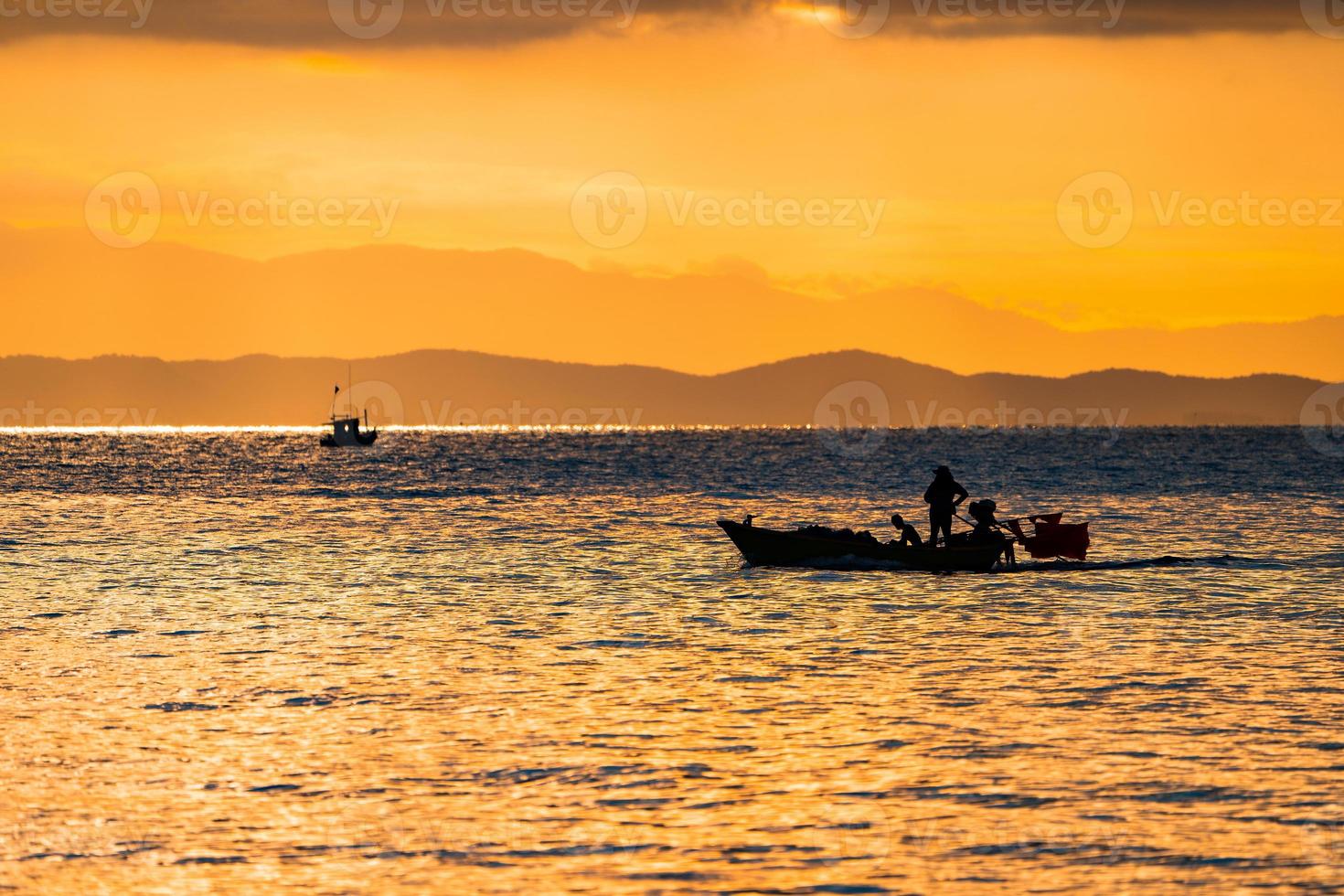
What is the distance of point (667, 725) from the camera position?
1775cm

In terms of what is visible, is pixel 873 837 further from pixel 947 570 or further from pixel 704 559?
pixel 704 559

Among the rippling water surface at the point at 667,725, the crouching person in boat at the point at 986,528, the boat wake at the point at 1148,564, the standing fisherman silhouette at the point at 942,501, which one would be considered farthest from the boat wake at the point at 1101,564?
the crouching person in boat at the point at 986,528

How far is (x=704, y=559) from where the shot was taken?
4212cm

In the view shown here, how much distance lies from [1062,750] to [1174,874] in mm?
4304

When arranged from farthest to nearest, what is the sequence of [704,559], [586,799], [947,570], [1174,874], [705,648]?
[704,559] → [947,570] → [705,648] → [586,799] → [1174,874]

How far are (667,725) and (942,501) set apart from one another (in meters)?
19.3

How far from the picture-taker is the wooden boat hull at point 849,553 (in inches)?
1421

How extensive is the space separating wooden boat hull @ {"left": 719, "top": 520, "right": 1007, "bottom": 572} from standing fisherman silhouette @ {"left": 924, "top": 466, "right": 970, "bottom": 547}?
45cm

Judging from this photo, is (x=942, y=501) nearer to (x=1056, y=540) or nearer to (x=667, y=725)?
(x=1056, y=540)

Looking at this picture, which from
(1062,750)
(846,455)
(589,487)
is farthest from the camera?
(846,455)

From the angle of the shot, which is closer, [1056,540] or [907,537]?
[907,537]

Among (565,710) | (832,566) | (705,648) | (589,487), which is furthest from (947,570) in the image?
(589,487)

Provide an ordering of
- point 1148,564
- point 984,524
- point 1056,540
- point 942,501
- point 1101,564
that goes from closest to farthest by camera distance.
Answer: point 942,501, point 984,524, point 1056,540, point 1148,564, point 1101,564

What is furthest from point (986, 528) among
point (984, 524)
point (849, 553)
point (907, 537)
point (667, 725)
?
point (667, 725)
